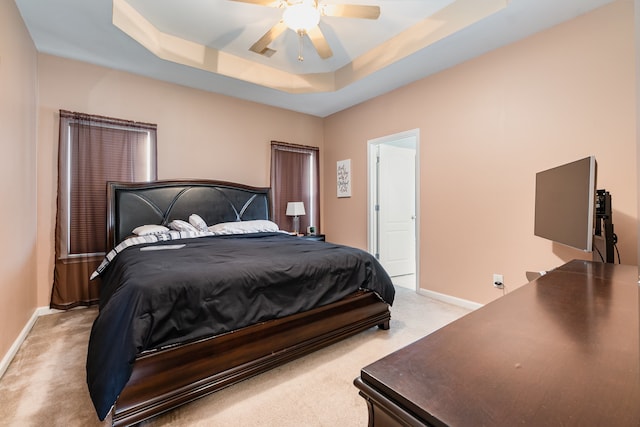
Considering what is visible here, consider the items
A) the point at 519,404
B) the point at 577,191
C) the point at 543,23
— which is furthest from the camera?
the point at 543,23

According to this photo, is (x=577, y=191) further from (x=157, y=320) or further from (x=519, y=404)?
(x=157, y=320)

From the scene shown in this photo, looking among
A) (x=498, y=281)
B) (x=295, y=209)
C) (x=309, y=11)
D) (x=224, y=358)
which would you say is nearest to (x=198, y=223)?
(x=295, y=209)

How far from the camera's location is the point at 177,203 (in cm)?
357

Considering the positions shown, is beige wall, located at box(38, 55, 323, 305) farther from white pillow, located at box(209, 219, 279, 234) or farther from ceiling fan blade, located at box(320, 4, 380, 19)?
ceiling fan blade, located at box(320, 4, 380, 19)

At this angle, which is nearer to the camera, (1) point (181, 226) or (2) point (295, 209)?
(1) point (181, 226)

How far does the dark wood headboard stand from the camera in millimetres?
3209

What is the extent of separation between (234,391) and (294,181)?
3.36m

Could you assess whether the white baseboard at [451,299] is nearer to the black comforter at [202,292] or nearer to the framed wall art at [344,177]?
the black comforter at [202,292]

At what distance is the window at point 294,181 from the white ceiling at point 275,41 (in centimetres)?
98

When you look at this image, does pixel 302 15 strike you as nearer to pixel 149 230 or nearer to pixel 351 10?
pixel 351 10

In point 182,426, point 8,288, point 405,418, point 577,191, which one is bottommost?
point 182,426

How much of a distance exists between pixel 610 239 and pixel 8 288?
4.17 meters

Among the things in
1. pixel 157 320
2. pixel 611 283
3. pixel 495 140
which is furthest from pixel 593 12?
pixel 157 320

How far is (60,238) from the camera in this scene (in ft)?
9.89
